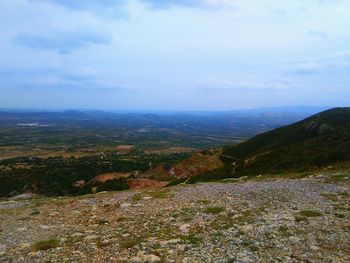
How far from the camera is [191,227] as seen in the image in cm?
1711

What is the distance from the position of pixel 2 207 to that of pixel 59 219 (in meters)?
8.37

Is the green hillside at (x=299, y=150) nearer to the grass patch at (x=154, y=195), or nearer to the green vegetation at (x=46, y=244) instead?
the grass patch at (x=154, y=195)

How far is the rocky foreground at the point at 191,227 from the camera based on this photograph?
1394 centimetres

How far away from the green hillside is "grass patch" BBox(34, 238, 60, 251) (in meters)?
29.5

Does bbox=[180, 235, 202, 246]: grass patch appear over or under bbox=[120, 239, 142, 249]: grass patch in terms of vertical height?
over

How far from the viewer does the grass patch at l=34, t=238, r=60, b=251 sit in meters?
15.7

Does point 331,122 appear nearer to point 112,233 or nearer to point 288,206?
point 288,206

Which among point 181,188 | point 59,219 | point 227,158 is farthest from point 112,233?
point 227,158

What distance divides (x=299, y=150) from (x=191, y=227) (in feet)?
171

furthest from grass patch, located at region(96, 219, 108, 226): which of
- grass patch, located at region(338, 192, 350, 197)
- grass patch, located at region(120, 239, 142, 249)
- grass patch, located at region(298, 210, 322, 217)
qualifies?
grass patch, located at region(338, 192, 350, 197)

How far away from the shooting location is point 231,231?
16188 mm

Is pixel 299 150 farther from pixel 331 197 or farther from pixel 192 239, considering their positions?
pixel 192 239

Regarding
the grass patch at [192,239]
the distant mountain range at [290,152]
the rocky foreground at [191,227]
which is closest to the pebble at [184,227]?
the rocky foreground at [191,227]

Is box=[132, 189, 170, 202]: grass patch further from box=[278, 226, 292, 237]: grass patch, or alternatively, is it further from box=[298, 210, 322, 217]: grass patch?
box=[278, 226, 292, 237]: grass patch
